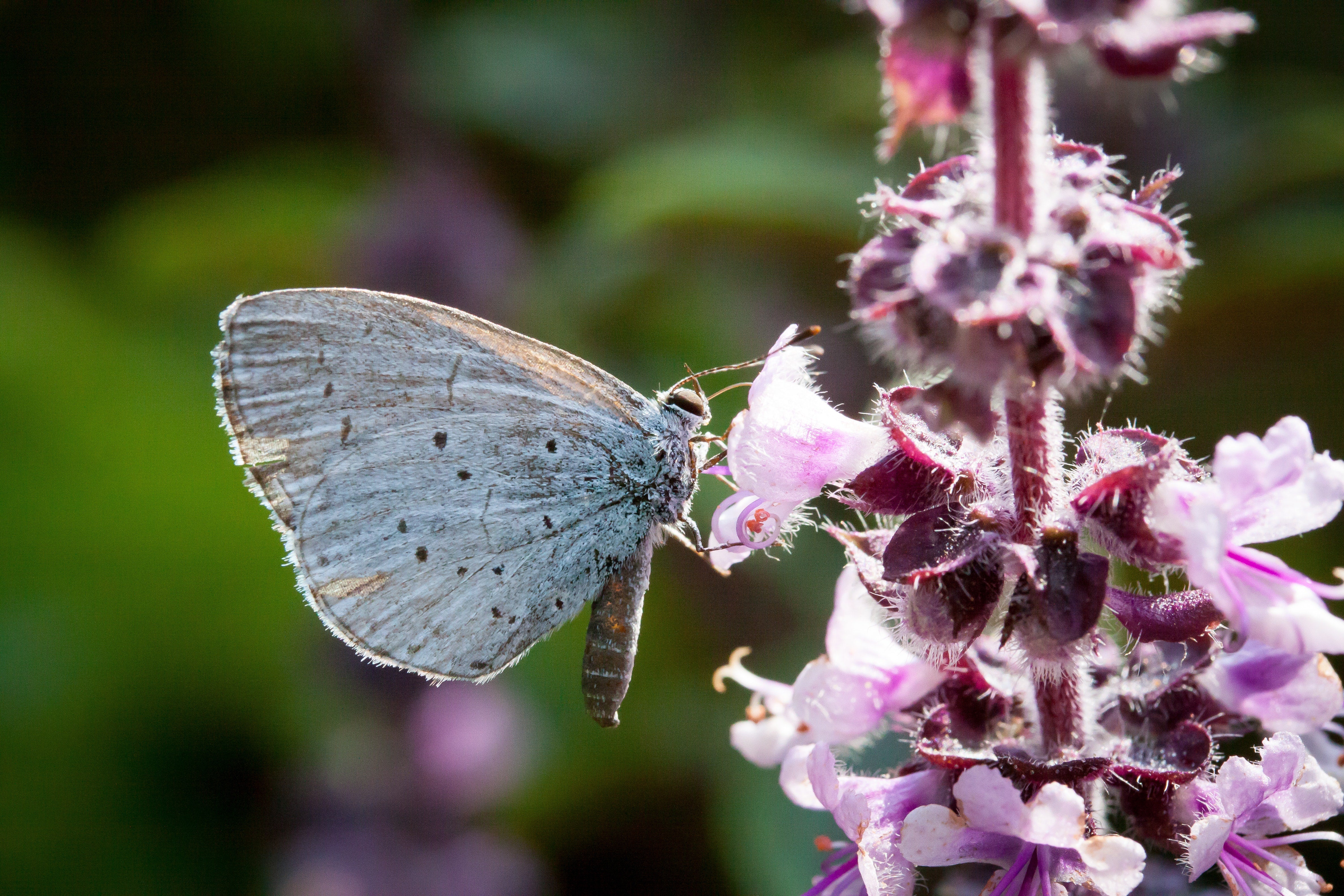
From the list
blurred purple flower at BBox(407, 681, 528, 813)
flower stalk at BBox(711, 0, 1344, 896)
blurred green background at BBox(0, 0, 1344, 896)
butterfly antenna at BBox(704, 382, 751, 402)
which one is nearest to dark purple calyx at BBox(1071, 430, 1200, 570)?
flower stalk at BBox(711, 0, 1344, 896)

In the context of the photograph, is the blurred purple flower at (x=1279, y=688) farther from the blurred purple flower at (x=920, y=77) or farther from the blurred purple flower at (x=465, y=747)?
the blurred purple flower at (x=465, y=747)

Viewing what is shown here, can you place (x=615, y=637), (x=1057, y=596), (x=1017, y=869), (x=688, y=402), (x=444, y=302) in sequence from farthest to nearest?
1. (x=444, y=302)
2. (x=688, y=402)
3. (x=615, y=637)
4. (x=1017, y=869)
5. (x=1057, y=596)

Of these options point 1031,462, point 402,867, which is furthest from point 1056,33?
point 402,867

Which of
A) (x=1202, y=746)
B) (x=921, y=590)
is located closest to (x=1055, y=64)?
(x=921, y=590)

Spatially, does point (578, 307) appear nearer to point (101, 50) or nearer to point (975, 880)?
point (101, 50)

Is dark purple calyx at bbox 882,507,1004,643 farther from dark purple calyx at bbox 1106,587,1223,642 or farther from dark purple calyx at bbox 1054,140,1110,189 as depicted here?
dark purple calyx at bbox 1054,140,1110,189

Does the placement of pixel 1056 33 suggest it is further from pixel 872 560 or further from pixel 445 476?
pixel 445 476
